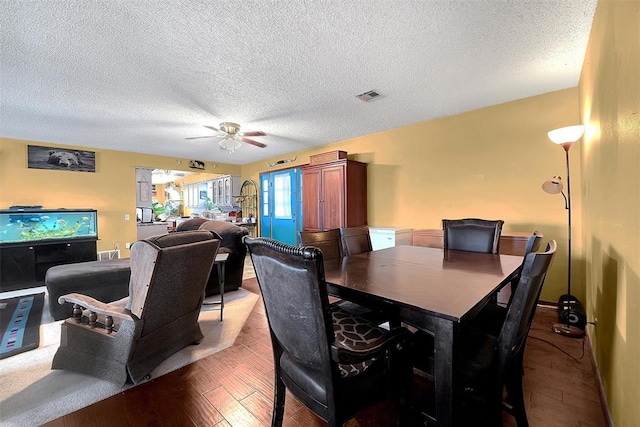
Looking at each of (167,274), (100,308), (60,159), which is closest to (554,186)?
(167,274)

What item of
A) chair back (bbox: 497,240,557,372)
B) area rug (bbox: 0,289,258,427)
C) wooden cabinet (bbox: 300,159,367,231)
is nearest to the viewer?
chair back (bbox: 497,240,557,372)

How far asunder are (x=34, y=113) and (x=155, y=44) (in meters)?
2.80

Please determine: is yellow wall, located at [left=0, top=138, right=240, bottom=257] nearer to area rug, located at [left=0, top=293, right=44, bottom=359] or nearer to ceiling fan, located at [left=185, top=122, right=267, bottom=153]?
area rug, located at [left=0, top=293, right=44, bottom=359]

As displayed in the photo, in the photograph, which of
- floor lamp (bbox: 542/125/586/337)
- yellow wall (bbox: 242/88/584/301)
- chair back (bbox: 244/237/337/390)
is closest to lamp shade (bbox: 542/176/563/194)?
A: floor lamp (bbox: 542/125/586/337)

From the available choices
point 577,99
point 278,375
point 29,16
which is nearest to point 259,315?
point 278,375

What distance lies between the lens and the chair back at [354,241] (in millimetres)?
2336

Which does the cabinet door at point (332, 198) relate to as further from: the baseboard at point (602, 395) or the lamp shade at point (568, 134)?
the baseboard at point (602, 395)

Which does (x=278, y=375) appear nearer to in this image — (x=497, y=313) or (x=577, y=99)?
(x=497, y=313)

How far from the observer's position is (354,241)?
7.89 ft

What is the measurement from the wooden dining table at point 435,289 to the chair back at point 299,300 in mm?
348

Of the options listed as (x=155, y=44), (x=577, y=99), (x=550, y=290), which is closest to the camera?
(x=155, y=44)

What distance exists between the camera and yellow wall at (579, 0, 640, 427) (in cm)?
104

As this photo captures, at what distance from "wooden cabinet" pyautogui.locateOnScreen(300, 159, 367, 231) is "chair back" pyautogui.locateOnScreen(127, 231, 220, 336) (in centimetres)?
263

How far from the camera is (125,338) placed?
1758 mm
